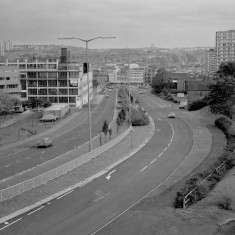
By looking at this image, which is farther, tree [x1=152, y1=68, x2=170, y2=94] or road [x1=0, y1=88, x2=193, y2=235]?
tree [x1=152, y1=68, x2=170, y2=94]

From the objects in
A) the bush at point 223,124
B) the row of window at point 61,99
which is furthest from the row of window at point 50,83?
the bush at point 223,124

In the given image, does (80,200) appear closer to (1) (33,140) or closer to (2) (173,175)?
(2) (173,175)

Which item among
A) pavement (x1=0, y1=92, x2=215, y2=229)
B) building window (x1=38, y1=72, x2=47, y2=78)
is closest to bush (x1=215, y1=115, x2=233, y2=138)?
pavement (x1=0, y1=92, x2=215, y2=229)

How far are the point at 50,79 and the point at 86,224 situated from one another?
81519 millimetres

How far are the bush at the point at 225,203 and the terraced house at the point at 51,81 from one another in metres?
77.3

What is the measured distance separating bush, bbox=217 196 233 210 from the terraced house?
7730 centimetres

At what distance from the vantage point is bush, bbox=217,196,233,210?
2453 cm

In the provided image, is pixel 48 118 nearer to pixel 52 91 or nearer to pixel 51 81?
pixel 52 91

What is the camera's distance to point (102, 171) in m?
34.7

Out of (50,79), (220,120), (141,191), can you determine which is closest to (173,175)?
(141,191)

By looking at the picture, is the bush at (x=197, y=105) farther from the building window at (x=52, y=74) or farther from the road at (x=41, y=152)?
the building window at (x=52, y=74)

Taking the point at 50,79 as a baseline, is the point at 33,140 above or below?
below

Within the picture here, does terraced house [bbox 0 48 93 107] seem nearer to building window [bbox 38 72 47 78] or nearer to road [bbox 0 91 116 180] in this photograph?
building window [bbox 38 72 47 78]

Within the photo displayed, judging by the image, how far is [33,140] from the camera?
176ft
